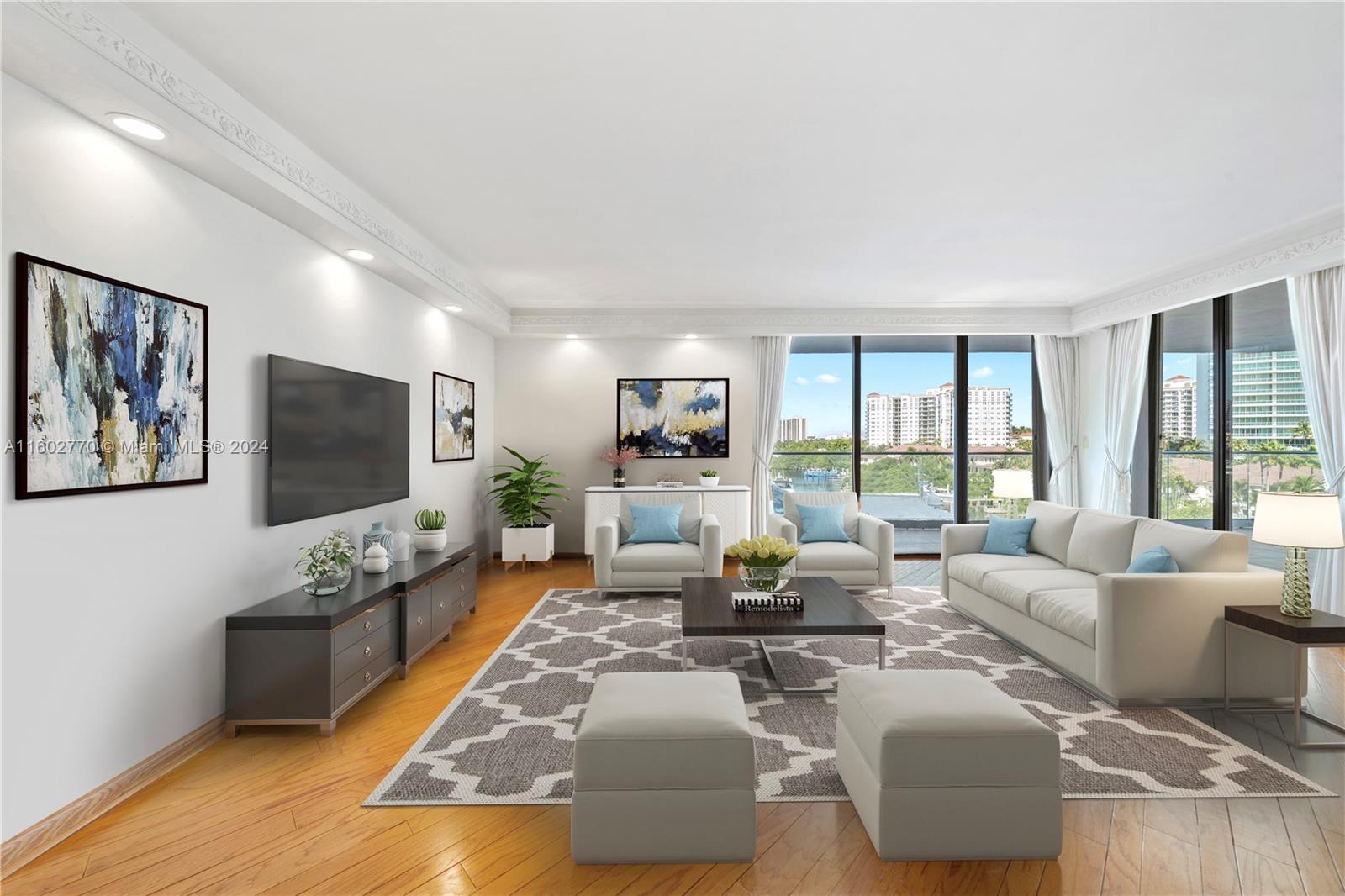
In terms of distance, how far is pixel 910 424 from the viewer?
7668mm

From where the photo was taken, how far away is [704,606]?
391 cm

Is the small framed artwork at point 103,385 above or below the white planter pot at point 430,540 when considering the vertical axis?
above

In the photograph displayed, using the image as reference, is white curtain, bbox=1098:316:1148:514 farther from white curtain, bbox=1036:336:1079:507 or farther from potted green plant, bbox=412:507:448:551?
potted green plant, bbox=412:507:448:551

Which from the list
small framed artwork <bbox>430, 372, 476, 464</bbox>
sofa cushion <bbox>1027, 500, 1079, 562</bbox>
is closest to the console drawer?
small framed artwork <bbox>430, 372, 476, 464</bbox>

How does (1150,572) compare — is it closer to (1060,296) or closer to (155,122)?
(1060,296)

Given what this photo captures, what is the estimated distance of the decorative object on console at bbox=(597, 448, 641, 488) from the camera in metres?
7.28

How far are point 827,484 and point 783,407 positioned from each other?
100 centimetres

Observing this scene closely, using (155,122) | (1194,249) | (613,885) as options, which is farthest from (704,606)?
(1194,249)

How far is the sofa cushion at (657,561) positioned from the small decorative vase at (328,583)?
243cm

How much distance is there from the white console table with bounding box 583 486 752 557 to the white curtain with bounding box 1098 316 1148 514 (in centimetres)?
357

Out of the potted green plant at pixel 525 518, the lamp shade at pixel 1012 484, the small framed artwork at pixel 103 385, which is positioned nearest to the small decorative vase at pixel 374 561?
the small framed artwork at pixel 103 385

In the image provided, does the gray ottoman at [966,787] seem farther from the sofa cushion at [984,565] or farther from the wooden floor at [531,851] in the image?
the sofa cushion at [984,565]

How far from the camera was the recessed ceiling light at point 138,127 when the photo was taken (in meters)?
2.39

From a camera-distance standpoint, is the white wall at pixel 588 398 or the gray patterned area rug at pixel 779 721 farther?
the white wall at pixel 588 398
